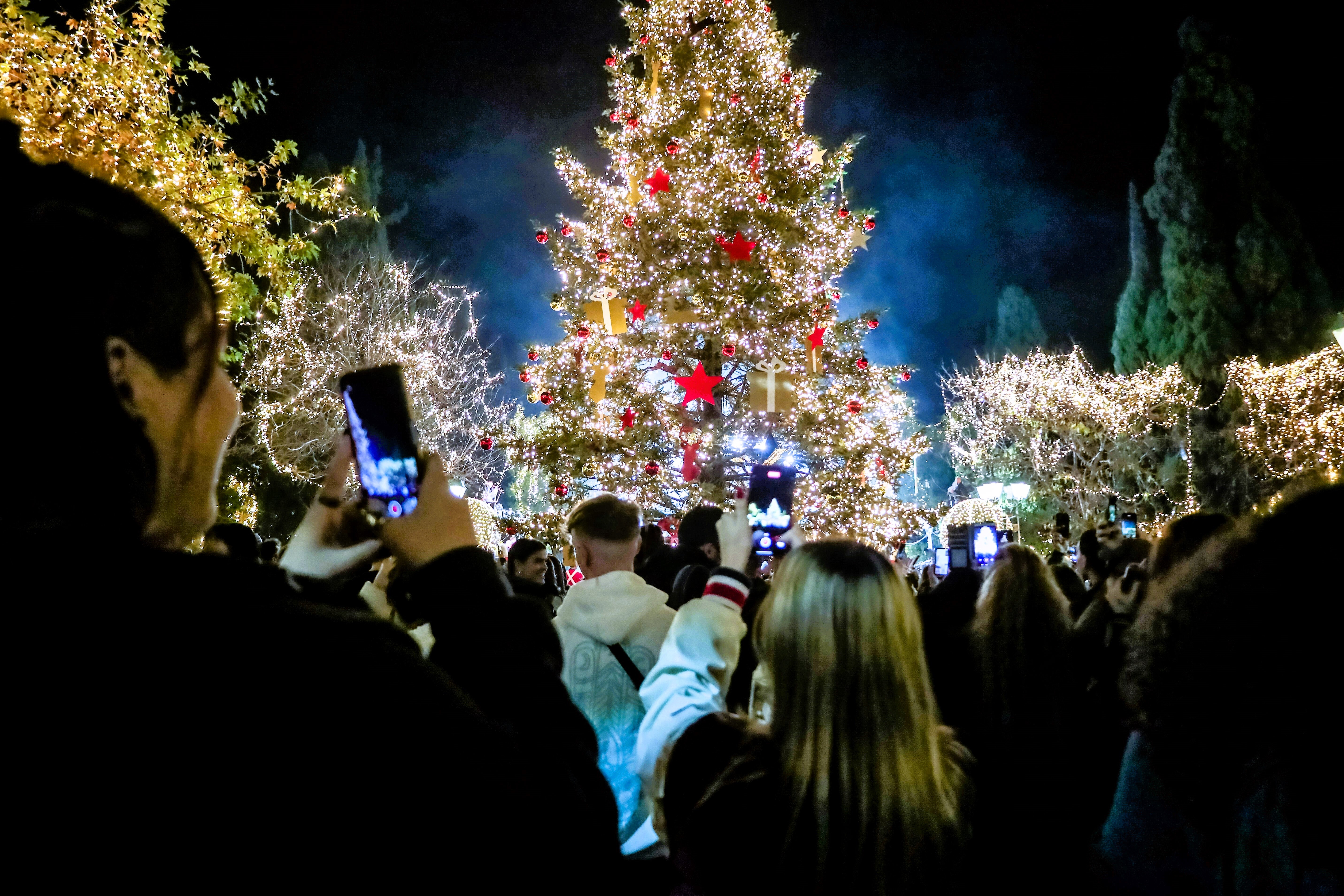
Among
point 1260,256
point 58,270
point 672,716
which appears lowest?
point 672,716

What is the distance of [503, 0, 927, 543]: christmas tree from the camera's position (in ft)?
49.4

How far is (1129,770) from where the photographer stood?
2068 mm

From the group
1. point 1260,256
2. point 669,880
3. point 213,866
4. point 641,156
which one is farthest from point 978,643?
point 1260,256

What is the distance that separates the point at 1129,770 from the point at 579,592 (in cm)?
220

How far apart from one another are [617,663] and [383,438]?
2.20m

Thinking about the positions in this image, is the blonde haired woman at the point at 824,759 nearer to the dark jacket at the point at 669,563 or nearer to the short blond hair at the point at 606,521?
the short blond hair at the point at 606,521

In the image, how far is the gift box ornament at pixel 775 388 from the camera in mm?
14836

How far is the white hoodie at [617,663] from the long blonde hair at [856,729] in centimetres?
138

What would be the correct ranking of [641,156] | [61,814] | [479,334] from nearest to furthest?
[61,814], [641,156], [479,334]

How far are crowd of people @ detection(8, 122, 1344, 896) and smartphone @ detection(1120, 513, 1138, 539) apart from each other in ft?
12.2

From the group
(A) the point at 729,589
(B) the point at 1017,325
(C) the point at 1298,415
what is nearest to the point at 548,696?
(A) the point at 729,589

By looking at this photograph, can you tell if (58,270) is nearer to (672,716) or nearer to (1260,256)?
(672,716)

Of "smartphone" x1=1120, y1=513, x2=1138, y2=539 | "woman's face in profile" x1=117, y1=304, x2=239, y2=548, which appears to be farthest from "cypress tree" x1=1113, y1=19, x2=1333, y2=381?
"woman's face in profile" x1=117, y1=304, x2=239, y2=548

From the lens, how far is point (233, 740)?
2.49 ft
